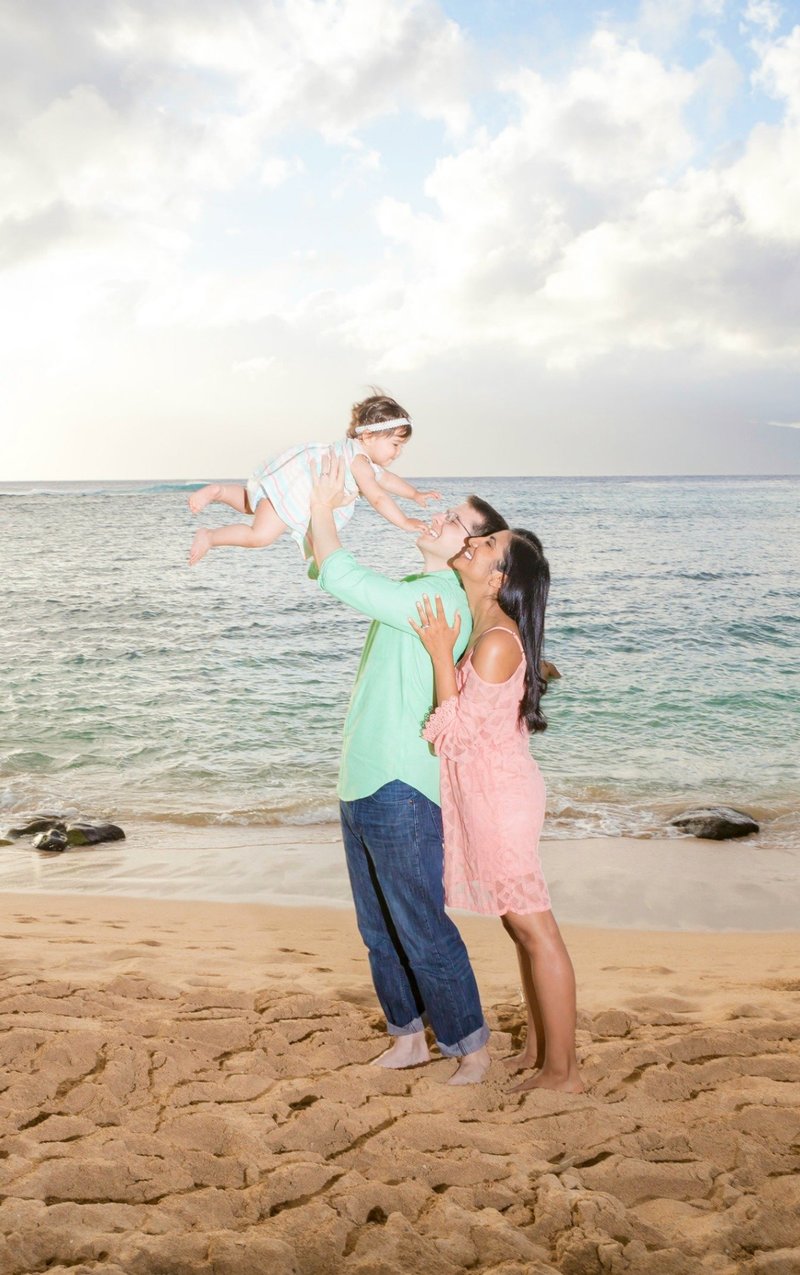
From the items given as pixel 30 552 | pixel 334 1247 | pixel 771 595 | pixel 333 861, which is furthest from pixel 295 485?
pixel 30 552

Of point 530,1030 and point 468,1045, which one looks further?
point 530,1030

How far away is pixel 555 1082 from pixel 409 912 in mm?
835

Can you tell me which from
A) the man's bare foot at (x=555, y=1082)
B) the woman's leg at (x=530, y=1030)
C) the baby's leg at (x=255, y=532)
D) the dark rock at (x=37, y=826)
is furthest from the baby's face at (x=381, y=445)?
the dark rock at (x=37, y=826)

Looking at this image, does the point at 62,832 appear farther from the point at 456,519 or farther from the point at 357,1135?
the point at 456,519

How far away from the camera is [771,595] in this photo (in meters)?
23.8

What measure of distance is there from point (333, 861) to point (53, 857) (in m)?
2.22

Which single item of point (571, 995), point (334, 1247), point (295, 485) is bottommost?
point (334, 1247)

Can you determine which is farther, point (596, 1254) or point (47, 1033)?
point (47, 1033)

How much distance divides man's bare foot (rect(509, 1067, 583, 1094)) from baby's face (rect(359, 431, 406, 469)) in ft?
8.35

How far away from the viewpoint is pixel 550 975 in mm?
3227

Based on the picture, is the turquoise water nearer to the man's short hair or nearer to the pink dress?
the pink dress

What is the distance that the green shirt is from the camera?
3.13m

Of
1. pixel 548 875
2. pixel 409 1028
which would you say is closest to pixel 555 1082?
pixel 409 1028

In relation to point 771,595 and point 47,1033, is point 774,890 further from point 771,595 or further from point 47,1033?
point 771,595
